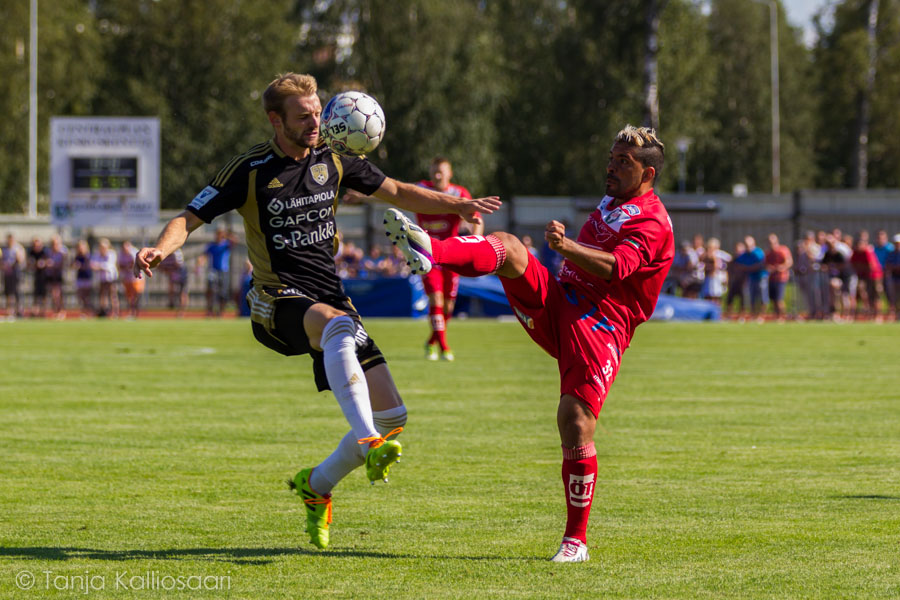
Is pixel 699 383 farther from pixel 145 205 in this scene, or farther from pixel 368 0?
pixel 368 0

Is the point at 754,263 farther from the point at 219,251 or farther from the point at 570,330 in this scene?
the point at 570,330

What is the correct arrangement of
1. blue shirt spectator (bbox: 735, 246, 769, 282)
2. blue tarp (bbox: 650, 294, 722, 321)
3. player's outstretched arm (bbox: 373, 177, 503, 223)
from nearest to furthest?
1. player's outstretched arm (bbox: 373, 177, 503, 223)
2. blue tarp (bbox: 650, 294, 722, 321)
3. blue shirt spectator (bbox: 735, 246, 769, 282)

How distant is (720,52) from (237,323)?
44461mm

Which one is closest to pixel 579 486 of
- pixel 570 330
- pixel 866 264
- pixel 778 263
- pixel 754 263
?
pixel 570 330

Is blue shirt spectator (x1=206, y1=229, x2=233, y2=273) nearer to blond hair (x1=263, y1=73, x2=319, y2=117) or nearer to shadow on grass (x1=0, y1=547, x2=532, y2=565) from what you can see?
blond hair (x1=263, y1=73, x2=319, y2=117)

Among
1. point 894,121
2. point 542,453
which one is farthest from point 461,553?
point 894,121

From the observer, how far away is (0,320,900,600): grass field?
5.30 meters

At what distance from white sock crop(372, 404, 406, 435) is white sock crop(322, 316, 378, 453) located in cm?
24

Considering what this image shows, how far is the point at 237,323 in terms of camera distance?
28828 millimetres

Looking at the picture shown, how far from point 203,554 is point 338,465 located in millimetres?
722

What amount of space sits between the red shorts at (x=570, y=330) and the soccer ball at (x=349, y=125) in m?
1.21

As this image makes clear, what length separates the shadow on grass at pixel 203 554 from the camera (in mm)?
5633

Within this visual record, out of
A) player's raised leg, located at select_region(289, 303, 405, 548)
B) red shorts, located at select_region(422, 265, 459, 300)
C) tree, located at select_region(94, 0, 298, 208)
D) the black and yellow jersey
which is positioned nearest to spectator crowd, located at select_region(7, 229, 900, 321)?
red shorts, located at select_region(422, 265, 459, 300)

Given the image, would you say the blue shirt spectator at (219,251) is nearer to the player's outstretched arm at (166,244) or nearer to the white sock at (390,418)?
the player's outstretched arm at (166,244)
